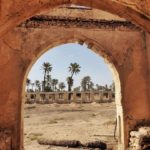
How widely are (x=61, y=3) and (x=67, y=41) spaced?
18.3 ft

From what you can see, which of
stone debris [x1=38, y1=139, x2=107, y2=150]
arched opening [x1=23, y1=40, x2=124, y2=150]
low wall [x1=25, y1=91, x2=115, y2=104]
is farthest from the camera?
low wall [x1=25, y1=91, x2=115, y2=104]

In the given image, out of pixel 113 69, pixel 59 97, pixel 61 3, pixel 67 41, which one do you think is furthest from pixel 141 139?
pixel 59 97

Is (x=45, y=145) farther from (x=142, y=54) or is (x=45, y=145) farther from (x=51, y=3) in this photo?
(x=51, y=3)

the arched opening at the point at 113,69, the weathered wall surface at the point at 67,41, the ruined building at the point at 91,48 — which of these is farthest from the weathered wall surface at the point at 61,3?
the arched opening at the point at 113,69

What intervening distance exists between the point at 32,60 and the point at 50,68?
41.4m

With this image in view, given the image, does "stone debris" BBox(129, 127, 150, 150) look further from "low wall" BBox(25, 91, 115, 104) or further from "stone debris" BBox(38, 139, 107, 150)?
"low wall" BBox(25, 91, 115, 104)

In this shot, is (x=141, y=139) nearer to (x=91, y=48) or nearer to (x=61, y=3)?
(x=91, y=48)

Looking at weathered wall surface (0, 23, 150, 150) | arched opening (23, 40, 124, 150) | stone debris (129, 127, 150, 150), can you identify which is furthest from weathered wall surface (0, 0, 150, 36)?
arched opening (23, 40, 124, 150)

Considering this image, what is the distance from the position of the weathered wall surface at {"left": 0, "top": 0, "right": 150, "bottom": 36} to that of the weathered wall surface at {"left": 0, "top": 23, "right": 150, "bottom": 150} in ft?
16.6

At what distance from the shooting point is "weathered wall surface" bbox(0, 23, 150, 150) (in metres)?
7.96

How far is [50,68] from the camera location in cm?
4953

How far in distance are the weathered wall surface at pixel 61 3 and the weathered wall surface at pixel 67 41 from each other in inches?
200

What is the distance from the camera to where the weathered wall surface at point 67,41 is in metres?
7.96

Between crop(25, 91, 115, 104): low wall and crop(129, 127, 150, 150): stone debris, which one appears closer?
crop(129, 127, 150, 150): stone debris
